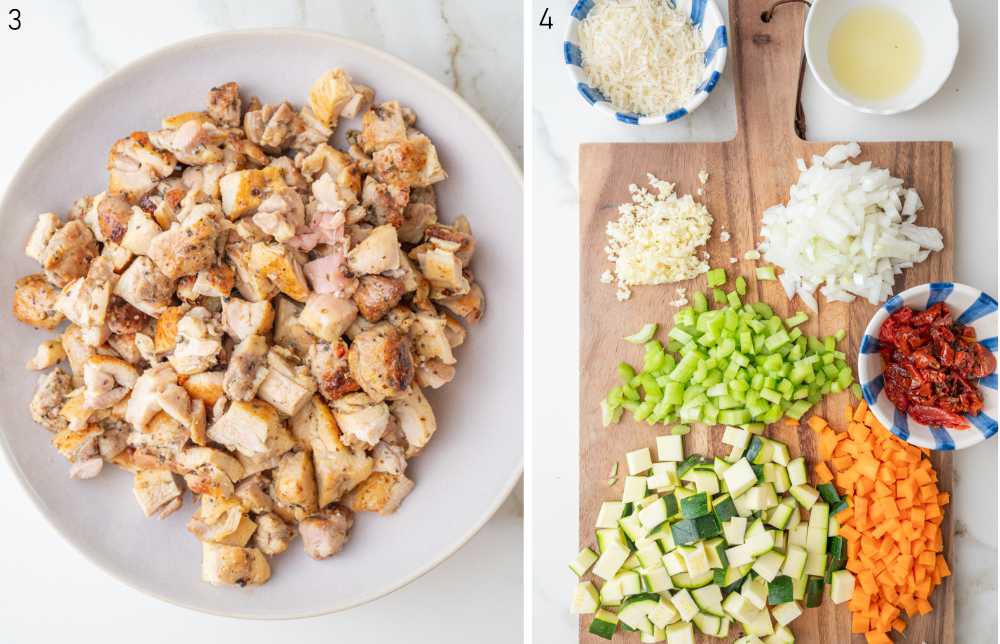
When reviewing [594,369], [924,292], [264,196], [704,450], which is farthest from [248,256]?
[924,292]

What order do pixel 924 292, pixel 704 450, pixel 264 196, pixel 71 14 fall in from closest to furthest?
pixel 924 292
pixel 704 450
pixel 264 196
pixel 71 14

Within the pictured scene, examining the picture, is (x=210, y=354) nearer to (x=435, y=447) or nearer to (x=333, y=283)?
(x=333, y=283)

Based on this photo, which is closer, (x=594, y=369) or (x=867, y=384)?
(x=867, y=384)

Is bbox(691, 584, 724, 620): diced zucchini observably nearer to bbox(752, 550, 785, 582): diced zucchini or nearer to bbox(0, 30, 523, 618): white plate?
bbox(752, 550, 785, 582): diced zucchini

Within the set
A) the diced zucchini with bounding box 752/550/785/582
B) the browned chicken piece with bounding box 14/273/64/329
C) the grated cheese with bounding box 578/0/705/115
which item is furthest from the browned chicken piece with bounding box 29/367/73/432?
the diced zucchini with bounding box 752/550/785/582

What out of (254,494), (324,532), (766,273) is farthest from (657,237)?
(254,494)

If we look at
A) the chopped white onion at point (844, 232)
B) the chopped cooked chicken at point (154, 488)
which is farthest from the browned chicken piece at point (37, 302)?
the chopped white onion at point (844, 232)

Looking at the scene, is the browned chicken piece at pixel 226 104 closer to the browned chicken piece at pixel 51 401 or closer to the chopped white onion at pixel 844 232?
the browned chicken piece at pixel 51 401
